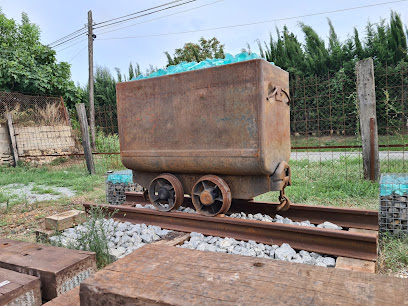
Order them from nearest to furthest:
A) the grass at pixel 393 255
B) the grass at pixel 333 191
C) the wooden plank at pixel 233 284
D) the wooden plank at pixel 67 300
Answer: the wooden plank at pixel 233 284
the wooden plank at pixel 67 300
the grass at pixel 393 255
the grass at pixel 333 191

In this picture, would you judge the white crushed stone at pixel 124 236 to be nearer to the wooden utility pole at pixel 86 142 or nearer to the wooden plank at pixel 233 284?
the wooden plank at pixel 233 284

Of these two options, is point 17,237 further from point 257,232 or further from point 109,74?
point 109,74

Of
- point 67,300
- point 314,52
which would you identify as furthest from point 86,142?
point 314,52

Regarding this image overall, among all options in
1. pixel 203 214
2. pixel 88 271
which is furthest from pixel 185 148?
pixel 88 271

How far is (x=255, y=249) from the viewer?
332 centimetres

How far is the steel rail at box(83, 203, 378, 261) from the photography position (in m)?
3.01

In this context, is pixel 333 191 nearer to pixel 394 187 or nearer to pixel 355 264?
pixel 394 187


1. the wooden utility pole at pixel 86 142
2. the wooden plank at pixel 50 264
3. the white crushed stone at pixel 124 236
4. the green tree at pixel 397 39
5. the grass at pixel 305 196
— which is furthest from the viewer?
the green tree at pixel 397 39

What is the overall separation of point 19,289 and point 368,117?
608 cm

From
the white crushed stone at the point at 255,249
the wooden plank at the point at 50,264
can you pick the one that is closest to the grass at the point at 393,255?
the white crushed stone at the point at 255,249

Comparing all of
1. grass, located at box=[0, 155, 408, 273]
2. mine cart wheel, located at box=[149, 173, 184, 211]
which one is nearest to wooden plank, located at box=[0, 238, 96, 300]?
grass, located at box=[0, 155, 408, 273]

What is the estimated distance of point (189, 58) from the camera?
20.5m

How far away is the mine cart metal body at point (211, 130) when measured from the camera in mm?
3537

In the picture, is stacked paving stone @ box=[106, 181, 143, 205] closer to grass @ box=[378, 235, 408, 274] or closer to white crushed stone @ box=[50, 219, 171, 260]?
white crushed stone @ box=[50, 219, 171, 260]
